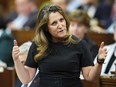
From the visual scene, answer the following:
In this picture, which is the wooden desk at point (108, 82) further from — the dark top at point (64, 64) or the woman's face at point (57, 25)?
the woman's face at point (57, 25)

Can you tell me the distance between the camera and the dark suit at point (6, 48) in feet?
17.2

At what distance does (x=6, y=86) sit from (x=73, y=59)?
41.6 inches

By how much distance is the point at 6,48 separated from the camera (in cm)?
537

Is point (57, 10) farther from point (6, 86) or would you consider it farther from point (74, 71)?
point (6, 86)

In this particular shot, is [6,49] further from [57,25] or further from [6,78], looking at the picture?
[57,25]

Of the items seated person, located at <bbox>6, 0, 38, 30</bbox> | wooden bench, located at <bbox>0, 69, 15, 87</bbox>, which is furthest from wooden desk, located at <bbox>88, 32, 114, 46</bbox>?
seated person, located at <bbox>6, 0, 38, 30</bbox>

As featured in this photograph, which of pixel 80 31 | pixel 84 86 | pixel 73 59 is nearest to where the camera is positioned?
pixel 73 59

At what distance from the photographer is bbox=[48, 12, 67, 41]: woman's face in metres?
Answer: 3.68

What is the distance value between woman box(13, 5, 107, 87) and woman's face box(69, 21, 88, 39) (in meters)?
1.55

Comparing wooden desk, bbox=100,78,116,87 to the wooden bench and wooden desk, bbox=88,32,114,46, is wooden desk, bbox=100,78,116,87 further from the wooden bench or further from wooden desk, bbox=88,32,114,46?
wooden desk, bbox=88,32,114,46

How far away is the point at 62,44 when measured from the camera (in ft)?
12.3

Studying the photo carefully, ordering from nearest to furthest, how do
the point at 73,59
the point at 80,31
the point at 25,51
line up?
the point at 73,59, the point at 25,51, the point at 80,31

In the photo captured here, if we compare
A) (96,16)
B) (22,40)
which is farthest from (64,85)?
(96,16)

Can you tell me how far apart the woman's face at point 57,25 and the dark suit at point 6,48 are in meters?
1.58
